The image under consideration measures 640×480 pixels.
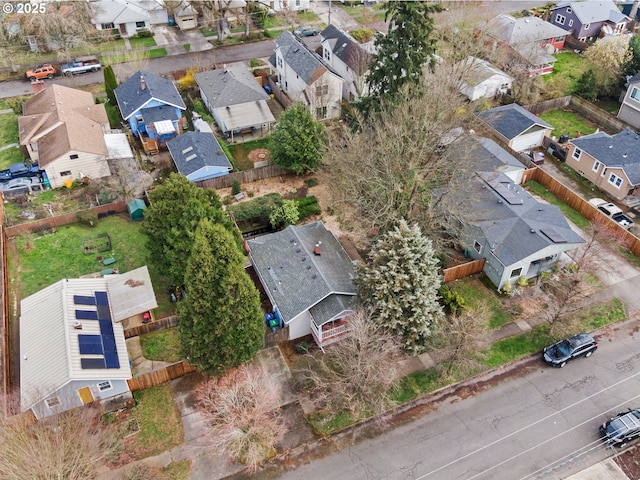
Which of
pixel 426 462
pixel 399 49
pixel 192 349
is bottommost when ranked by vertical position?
pixel 426 462

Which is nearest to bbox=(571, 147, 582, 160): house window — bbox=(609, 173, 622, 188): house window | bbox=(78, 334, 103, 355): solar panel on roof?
bbox=(609, 173, 622, 188): house window

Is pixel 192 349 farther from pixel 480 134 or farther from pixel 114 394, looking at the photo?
pixel 480 134

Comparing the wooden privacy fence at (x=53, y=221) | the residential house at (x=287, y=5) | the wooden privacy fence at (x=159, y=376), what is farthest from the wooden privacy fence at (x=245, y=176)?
the residential house at (x=287, y=5)

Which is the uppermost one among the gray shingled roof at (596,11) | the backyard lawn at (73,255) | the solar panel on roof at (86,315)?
the gray shingled roof at (596,11)

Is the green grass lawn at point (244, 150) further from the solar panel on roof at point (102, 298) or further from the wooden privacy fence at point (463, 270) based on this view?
the wooden privacy fence at point (463, 270)

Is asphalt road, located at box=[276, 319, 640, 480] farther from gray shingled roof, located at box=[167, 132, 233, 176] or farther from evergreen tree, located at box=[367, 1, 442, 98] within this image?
gray shingled roof, located at box=[167, 132, 233, 176]

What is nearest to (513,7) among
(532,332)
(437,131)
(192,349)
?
(437,131)
